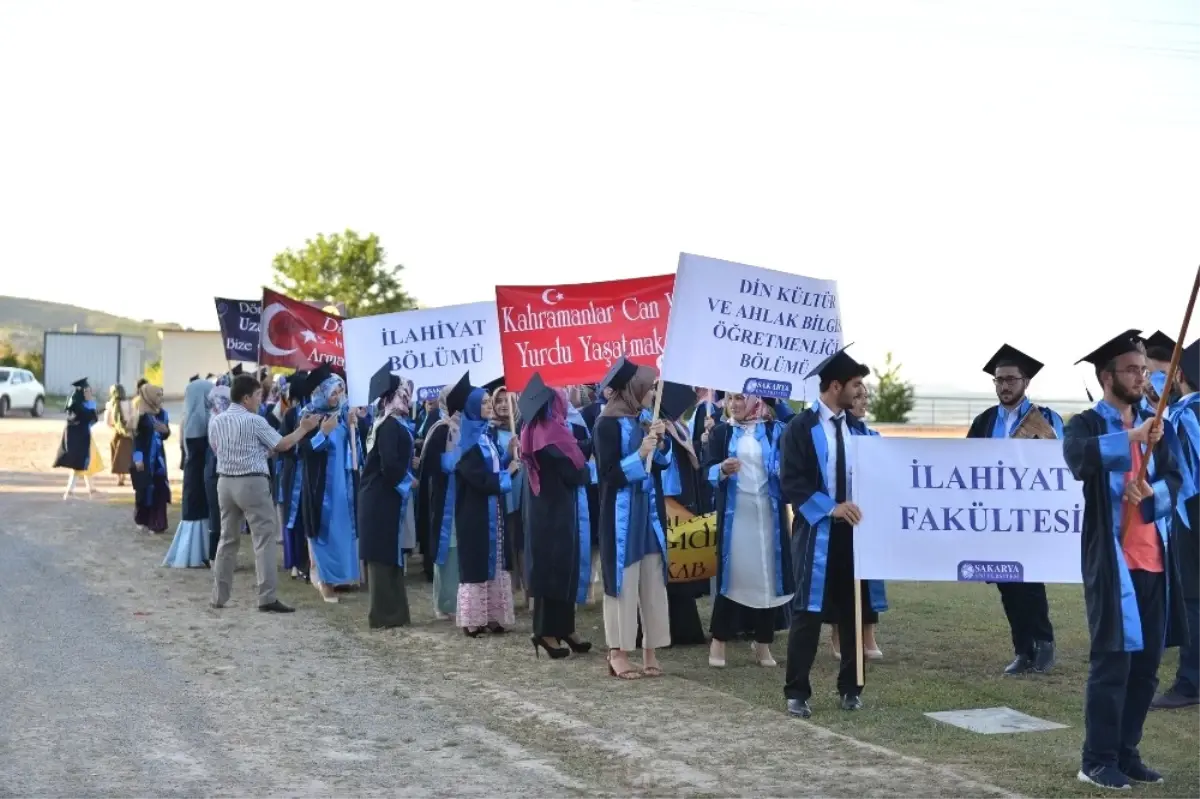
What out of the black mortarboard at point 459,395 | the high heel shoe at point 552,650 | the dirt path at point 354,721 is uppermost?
the black mortarboard at point 459,395

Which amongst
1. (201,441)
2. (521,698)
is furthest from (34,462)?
(521,698)

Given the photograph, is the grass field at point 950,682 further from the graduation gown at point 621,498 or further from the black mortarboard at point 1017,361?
the black mortarboard at point 1017,361

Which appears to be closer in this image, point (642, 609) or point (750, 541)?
point (642, 609)

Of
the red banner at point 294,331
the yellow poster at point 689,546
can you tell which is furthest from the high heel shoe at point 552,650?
the red banner at point 294,331

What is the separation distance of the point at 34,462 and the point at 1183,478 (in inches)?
1157

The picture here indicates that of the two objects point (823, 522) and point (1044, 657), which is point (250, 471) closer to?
point (823, 522)

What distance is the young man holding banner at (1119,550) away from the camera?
260 inches

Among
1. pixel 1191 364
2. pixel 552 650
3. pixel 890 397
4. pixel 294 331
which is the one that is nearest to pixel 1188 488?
pixel 1191 364

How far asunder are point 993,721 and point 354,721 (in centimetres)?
347

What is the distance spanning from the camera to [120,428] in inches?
849

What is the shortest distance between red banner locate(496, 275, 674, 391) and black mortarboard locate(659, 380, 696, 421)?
33 centimetres

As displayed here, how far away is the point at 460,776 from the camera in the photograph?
6984 millimetres

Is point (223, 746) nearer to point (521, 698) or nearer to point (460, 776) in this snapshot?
point (460, 776)

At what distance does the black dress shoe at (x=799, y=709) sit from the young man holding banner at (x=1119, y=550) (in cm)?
179
